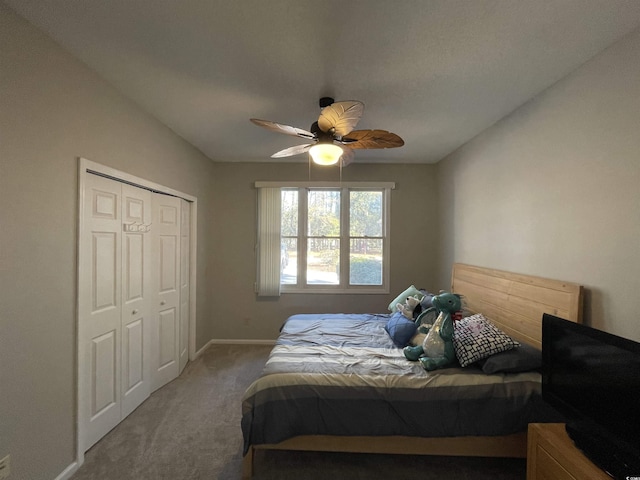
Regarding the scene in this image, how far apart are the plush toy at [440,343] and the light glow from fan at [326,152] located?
4.51 feet

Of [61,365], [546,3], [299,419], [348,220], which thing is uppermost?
[546,3]

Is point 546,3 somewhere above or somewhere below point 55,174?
above

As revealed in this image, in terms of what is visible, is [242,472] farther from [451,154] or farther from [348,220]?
[451,154]

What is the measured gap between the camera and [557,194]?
1939mm

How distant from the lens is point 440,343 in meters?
2.01

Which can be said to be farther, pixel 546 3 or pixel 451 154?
pixel 451 154

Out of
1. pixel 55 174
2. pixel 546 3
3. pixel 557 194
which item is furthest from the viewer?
pixel 557 194

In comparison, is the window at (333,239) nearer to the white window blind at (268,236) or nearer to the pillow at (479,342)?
the white window blind at (268,236)

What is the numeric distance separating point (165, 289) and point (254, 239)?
1434mm

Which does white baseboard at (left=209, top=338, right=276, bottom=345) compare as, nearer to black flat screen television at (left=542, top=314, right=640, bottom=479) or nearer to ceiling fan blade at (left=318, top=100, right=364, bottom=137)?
ceiling fan blade at (left=318, top=100, right=364, bottom=137)

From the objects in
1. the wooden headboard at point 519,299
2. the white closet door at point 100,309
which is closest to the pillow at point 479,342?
the wooden headboard at point 519,299

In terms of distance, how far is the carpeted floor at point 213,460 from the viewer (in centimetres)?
177

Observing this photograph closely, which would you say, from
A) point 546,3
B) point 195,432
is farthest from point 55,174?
point 546,3

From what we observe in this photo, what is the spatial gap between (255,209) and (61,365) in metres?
2.75
